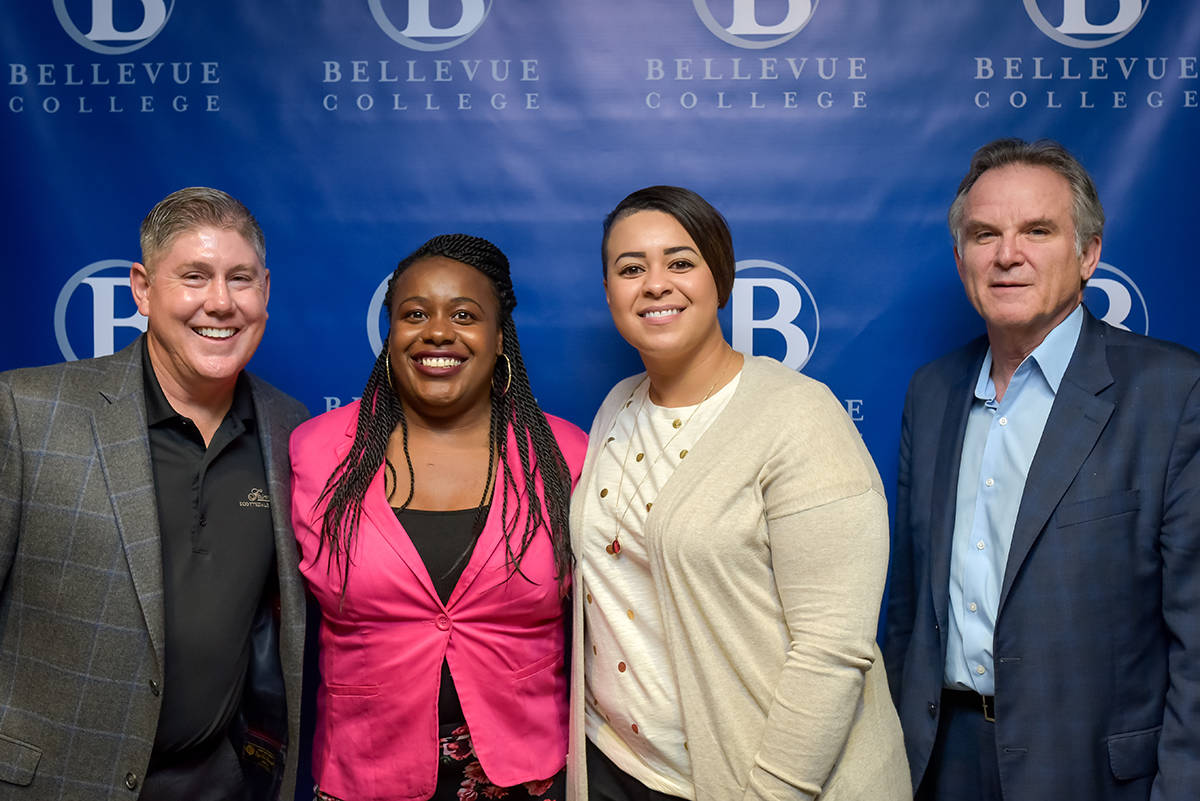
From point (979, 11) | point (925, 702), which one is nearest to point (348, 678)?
point (925, 702)

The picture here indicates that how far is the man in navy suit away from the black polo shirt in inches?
53.2

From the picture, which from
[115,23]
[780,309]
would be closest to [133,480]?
[115,23]

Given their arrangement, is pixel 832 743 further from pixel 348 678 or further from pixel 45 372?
pixel 45 372

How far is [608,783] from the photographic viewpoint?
167 centimetres

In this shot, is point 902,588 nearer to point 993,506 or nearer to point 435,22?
point 993,506

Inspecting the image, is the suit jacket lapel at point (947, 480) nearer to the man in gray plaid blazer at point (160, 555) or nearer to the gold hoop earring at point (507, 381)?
the gold hoop earring at point (507, 381)

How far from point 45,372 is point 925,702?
184 centimetres

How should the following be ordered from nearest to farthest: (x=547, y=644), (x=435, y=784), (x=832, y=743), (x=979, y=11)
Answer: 1. (x=832, y=743)
2. (x=435, y=784)
3. (x=547, y=644)
4. (x=979, y=11)

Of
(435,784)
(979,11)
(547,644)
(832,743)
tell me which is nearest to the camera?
(832,743)

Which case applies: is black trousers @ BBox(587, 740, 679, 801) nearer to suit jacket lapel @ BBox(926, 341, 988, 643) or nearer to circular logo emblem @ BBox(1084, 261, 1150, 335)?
suit jacket lapel @ BBox(926, 341, 988, 643)

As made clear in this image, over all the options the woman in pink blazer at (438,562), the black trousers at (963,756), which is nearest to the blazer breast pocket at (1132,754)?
the black trousers at (963,756)

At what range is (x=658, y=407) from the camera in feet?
5.66

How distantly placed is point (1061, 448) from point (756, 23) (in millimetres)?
1343

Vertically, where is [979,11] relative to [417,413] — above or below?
above
